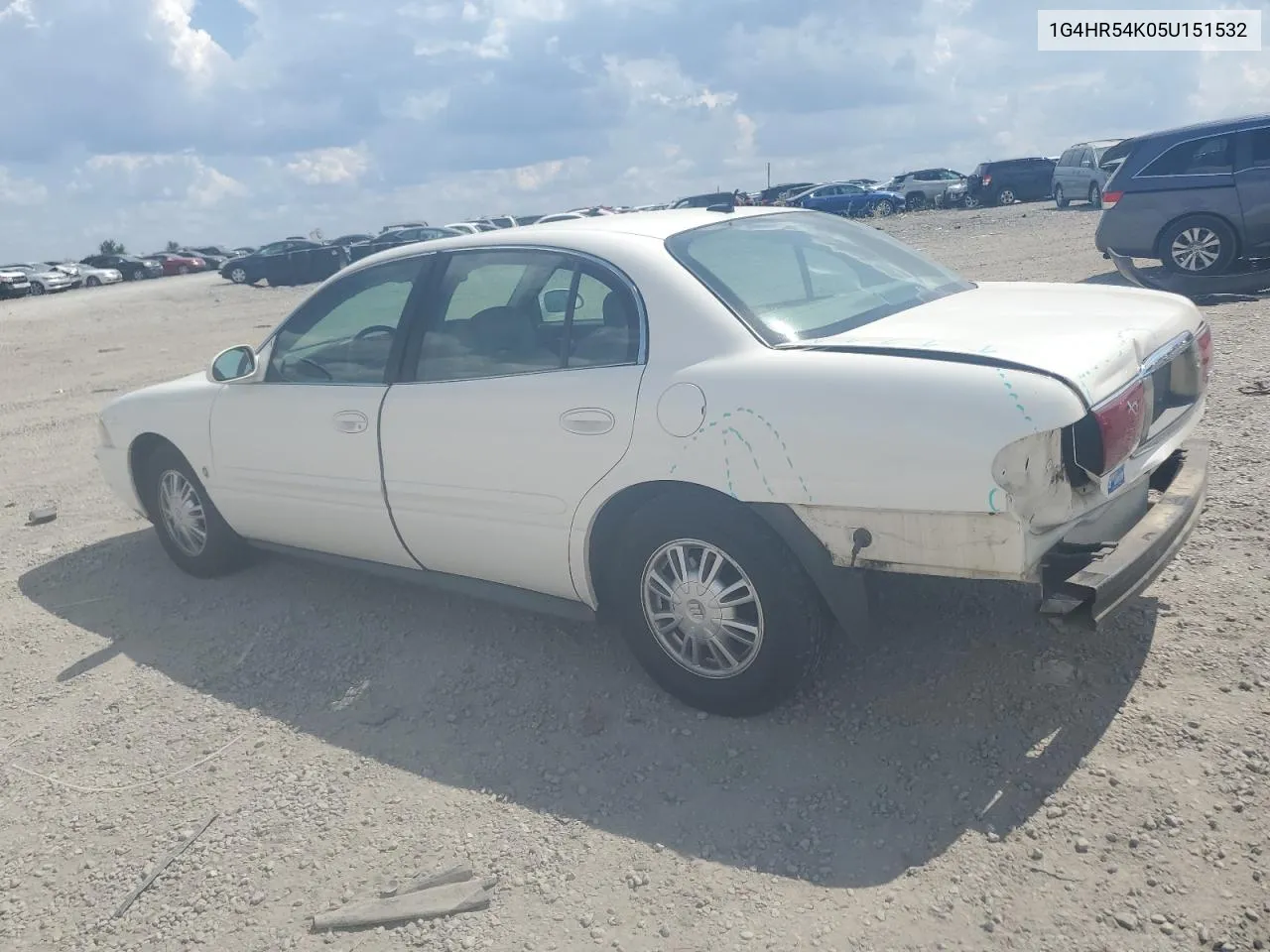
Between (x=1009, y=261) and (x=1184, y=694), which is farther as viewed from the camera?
(x=1009, y=261)

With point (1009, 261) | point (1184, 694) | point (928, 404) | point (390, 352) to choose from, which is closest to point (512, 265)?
point (390, 352)

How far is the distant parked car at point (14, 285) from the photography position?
114ft

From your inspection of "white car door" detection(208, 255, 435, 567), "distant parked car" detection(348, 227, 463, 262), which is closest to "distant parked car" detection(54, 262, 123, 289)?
"distant parked car" detection(348, 227, 463, 262)

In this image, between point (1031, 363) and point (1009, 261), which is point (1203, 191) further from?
point (1031, 363)

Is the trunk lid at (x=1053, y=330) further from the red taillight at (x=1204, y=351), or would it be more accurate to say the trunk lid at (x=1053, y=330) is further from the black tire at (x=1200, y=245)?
the black tire at (x=1200, y=245)

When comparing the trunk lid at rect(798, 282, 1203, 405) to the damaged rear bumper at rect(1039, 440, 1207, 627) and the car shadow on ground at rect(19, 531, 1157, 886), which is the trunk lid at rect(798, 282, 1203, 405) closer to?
the damaged rear bumper at rect(1039, 440, 1207, 627)

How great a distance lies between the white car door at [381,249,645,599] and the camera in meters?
3.51

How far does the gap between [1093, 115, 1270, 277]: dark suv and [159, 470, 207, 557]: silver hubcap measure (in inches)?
384

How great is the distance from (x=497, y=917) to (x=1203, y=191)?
1079cm

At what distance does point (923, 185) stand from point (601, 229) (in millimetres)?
38831

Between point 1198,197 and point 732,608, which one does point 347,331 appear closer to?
point 732,608

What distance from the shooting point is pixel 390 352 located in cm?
418

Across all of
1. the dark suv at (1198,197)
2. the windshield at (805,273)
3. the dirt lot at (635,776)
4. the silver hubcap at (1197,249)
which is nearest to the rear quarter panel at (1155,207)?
the dark suv at (1198,197)

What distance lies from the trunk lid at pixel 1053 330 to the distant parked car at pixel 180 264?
175ft
